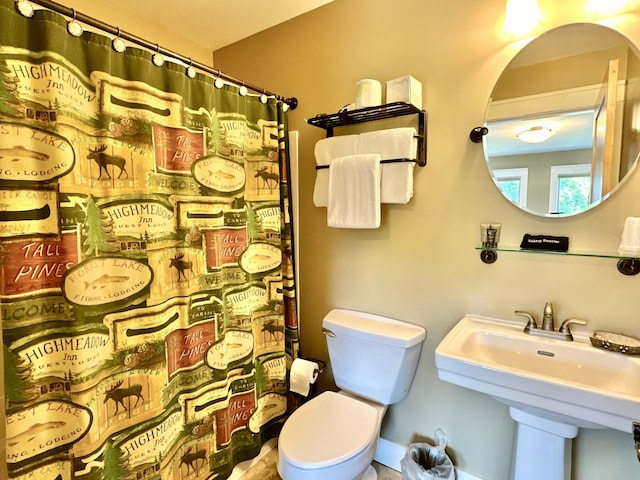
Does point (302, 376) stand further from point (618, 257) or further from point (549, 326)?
point (618, 257)

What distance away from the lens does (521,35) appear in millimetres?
1299

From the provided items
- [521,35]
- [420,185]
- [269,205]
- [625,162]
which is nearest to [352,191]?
[420,185]

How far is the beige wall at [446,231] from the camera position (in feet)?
4.05

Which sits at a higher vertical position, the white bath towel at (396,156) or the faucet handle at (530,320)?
the white bath towel at (396,156)

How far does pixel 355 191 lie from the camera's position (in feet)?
5.21

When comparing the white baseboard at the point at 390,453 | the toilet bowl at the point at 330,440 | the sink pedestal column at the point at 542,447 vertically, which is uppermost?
the sink pedestal column at the point at 542,447

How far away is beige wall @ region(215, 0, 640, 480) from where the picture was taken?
1234mm

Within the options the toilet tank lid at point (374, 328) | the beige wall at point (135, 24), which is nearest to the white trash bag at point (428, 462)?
the toilet tank lid at point (374, 328)

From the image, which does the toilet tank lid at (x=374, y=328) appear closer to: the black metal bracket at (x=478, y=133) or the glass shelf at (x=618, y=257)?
the glass shelf at (x=618, y=257)

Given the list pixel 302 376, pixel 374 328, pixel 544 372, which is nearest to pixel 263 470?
pixel 302 376

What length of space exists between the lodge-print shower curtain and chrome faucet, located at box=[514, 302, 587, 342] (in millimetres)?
1216

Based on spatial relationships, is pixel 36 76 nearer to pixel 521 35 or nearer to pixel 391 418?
pixel 521 35

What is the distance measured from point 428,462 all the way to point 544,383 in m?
0.87

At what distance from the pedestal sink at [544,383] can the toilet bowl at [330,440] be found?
48 centimetres
